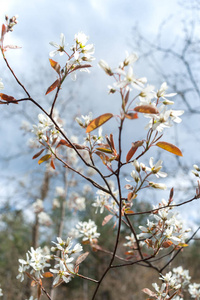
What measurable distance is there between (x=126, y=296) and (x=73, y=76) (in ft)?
37.0

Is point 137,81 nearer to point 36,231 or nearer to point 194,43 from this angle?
point 194,43

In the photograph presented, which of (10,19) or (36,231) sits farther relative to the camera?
(36,231)

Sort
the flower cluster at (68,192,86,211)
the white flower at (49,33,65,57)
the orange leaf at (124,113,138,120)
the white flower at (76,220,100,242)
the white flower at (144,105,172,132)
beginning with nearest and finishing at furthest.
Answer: the orange leaf at (124,113,138,120)
the white flower at (144,105,172,132)
the white flower at (49,33,65,57)
the white flower at (76,220,100,242)
the flower cluster at (68,192,86,211)

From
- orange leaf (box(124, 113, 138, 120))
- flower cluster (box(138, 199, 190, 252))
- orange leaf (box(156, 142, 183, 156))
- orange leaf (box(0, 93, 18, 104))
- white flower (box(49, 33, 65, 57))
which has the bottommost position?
flower cluster (box(138, 199, 190, 252))

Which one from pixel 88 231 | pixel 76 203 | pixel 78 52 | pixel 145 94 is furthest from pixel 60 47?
pixel 76 203

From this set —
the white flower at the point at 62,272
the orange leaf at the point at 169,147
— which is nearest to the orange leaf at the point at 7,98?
the orange leaf at the point at 169,147

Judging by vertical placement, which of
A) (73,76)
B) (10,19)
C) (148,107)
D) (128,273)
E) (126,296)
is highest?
(10,19)

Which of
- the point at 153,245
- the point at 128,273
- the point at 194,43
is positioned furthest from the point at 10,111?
the point at 128,273

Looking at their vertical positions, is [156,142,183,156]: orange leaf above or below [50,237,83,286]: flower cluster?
above

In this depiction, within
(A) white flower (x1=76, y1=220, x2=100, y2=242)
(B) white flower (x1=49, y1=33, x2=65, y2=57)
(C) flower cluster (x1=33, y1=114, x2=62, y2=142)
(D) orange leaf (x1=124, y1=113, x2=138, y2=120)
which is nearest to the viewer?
(D) orange leaf (x1=124, y1=113, x2=138, y2=120)

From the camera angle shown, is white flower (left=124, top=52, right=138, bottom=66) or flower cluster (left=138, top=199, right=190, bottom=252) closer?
white flower (left=124, top=52, right=138, bottom=66)

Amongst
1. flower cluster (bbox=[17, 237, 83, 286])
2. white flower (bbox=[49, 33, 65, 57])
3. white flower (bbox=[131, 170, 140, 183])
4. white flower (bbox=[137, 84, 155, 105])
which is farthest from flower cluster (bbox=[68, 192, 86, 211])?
white flower (bbox=[137, 84, 155, 105])

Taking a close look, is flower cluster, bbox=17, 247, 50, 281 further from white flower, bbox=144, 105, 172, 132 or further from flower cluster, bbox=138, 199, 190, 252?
white flower, bbox=144, 105, 172, 132

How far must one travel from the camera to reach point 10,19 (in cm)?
80
